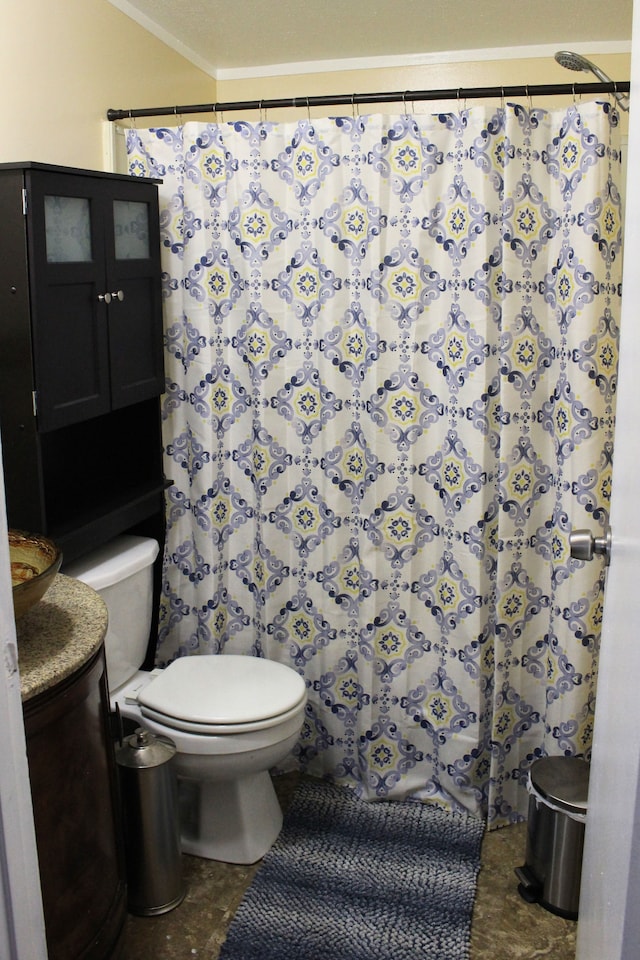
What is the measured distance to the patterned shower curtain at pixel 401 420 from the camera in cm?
226

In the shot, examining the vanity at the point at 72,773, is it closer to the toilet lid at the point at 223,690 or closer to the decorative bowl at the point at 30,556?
the decorative bowl at the point at 30,556

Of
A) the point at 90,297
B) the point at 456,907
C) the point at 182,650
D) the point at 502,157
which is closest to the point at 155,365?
the point at 90,297

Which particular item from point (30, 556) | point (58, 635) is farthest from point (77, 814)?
point (30, 556)

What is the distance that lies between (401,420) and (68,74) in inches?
48.1

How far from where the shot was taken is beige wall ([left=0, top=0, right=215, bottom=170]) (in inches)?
79.5

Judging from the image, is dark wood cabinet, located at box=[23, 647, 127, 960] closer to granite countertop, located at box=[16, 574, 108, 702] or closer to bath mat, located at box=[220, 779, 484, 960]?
granite countertop, located at box=[16, 574, 108, 702]

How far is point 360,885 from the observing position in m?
2.23

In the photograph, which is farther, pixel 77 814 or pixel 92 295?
pixel 92 295

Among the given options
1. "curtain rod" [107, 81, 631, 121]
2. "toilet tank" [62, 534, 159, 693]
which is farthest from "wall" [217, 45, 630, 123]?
"toilet tank" [62, 534, 159, 693]

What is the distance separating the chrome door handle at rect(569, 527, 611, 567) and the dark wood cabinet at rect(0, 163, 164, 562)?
1191mm

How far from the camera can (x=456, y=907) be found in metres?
2.14

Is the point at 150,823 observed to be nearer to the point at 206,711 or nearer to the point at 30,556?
the point at 206,711

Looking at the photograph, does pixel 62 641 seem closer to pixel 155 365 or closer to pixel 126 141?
pixel 155 365

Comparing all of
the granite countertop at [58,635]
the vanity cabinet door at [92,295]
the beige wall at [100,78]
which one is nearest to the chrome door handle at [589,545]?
the granite countertop at [58,635]
